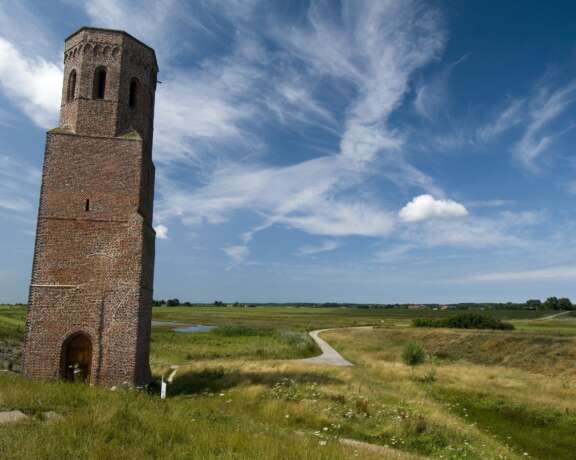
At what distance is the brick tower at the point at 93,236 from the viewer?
1691cm

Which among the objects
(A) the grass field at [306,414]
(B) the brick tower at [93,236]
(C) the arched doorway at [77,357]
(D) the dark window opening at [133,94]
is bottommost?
(A) the grass field at [306,414]

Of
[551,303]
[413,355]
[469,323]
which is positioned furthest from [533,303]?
[413,355]

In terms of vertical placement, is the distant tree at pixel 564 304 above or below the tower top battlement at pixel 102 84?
below

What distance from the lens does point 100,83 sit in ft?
64.0

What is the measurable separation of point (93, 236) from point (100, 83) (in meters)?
6.93

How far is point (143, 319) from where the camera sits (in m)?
18.2

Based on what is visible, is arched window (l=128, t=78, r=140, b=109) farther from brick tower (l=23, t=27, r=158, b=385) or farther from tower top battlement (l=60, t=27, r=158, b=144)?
brick tower (l=23, t=27, r=158, b=385)

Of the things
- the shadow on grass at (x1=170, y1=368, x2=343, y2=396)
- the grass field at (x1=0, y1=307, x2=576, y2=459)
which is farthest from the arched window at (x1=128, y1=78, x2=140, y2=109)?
the shadow on grass at (x1=170, y1=368, x2=343, y2=396)

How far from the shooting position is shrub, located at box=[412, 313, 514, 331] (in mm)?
62831

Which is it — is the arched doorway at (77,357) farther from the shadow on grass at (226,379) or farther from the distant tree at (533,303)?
the distant tree at (533,303)

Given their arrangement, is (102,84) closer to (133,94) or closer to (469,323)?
(133,94)

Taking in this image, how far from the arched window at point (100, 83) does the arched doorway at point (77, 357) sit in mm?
10140

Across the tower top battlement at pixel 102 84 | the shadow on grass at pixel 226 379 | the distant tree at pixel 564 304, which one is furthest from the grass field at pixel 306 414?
the distant tree at pixel 564 304

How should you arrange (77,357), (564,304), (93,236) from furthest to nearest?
(564,304) → (93,236) → (77,357)
